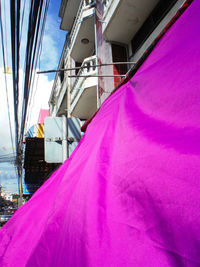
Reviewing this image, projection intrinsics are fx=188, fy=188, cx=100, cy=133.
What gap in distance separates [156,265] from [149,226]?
7.5 inches

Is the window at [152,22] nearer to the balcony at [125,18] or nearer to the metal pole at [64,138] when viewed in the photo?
the balcony at [125,18]

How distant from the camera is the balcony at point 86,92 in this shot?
725cm

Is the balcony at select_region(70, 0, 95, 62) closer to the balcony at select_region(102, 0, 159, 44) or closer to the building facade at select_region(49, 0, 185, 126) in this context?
the building facade at select_region(49, 0, 185, 126)

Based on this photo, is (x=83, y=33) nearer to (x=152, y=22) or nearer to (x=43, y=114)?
(x=152, y=22)

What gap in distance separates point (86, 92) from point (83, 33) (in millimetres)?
3137

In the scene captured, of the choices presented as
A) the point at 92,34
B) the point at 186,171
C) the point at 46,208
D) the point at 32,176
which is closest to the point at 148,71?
the point at 186,171

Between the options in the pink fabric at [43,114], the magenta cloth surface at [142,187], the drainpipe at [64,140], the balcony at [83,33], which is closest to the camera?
the magenta cloth surface at [142,187]

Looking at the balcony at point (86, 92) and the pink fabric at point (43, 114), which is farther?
the pink fabric at point (43, 114)

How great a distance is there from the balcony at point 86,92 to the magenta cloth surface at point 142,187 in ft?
17.6

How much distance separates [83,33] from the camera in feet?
28.7

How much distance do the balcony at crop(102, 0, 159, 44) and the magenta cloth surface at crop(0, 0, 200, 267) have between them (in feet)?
14.4

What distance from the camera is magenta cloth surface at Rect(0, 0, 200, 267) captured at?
1.01 metres

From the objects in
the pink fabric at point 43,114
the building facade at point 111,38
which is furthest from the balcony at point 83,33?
the pink fabric at point 43,114

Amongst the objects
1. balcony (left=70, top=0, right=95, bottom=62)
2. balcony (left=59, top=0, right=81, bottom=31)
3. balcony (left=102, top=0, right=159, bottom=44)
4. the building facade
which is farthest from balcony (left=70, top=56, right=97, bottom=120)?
balcony (left=59, top=0, right=81, bottom=31)
